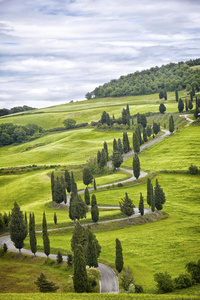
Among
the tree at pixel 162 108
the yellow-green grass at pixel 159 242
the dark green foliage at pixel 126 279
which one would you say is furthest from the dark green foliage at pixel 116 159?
the tree at pixel 162 108

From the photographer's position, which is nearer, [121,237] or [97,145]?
[121,237]

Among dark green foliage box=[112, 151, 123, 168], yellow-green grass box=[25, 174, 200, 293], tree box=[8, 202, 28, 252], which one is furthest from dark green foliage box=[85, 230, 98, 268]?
dark green foliage box=[112, 151, 123, 168]

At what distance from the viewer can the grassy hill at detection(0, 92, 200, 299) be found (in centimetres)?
5781

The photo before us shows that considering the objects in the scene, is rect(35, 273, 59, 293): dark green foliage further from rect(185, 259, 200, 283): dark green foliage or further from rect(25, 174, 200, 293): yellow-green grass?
rect(185, 259, 200, 283): dark green foliage

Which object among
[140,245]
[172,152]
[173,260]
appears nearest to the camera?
[173,260]

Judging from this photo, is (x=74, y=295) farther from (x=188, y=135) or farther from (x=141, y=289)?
(x=188, y=135)

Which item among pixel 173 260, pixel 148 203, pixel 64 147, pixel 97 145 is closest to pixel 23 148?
pixel 64 147

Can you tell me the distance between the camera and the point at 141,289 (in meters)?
44.2

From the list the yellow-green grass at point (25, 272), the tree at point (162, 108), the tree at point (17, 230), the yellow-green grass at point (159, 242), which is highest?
the tree at point (162, 108)

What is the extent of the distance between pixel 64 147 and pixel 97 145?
60.5 feet

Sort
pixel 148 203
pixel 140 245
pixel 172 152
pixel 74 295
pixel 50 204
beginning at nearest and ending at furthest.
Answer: pixel 74 295 → pixel 140 245 → pixel 148 203 → pixel 50 204 → pixel 172 152

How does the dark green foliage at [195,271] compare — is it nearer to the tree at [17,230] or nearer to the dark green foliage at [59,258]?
the dark green foliage at [59,258]

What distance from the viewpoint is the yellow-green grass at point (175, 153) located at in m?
120

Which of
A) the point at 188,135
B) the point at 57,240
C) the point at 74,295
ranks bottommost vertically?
the point at 57,240
